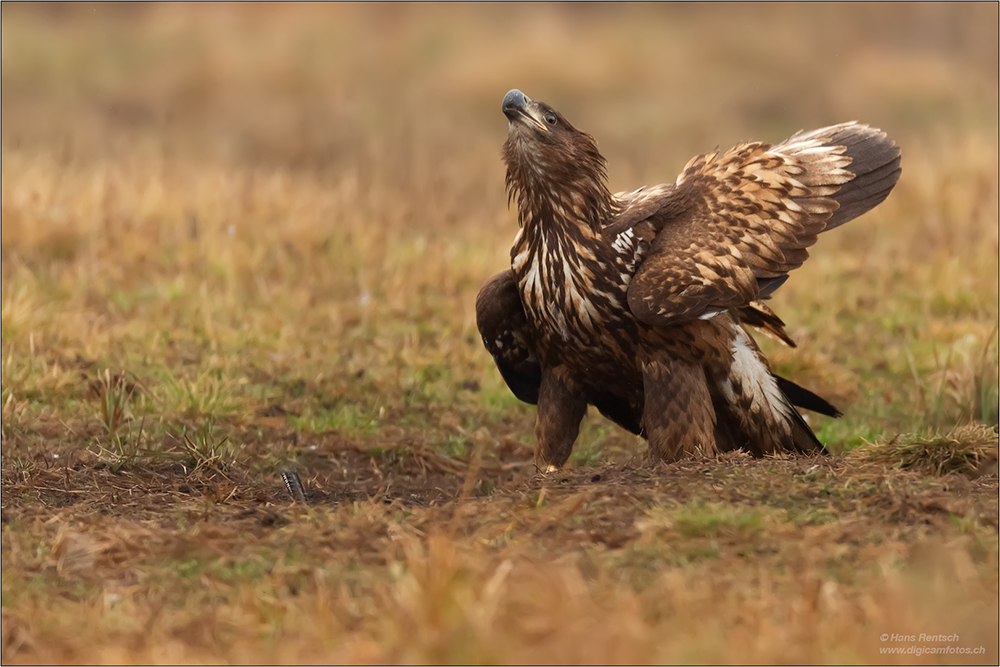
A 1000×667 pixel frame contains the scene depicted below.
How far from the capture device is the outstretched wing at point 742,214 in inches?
193

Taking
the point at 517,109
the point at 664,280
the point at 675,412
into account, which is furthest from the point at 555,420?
the point at 517,109

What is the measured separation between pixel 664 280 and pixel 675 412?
56cm

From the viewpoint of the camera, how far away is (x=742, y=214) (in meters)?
5.26

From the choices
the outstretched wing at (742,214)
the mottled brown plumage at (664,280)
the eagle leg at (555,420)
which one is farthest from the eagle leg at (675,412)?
the eagle leg at (555,420)

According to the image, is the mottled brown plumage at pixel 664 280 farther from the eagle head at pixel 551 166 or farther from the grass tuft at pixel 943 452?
the grass tuft at pixel 943 452

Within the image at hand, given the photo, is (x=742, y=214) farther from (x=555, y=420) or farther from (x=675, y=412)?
(x=555, y=420)

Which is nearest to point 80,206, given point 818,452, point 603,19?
point 818,452

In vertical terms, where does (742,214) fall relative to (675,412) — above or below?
above

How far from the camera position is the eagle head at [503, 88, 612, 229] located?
5.10 metres

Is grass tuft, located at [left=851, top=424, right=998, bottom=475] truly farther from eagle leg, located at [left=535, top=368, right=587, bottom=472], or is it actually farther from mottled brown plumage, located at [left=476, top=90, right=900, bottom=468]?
eagle leg, located at [left=535, top=368, right=587, bottom=472]

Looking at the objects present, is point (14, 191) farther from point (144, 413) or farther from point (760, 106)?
point (760, 106)

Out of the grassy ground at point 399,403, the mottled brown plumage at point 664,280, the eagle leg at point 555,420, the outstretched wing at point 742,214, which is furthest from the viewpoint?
the eagle leg at point 555,420

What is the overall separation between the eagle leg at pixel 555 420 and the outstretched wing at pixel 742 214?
65 cm

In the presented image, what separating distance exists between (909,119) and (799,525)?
45.3ft
